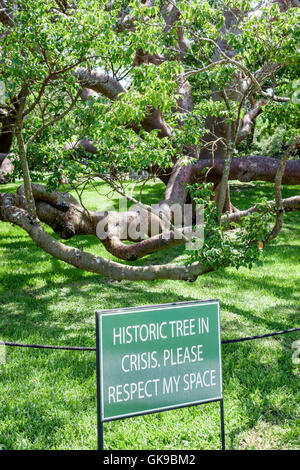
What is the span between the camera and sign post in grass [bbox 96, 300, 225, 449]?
2679mm

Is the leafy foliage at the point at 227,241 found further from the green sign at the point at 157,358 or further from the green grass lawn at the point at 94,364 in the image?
the green sign at the point at 157,358

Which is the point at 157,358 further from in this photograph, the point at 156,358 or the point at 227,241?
the point at 227,241

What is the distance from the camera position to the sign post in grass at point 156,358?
2679 mm

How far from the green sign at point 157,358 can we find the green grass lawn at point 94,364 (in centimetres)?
85

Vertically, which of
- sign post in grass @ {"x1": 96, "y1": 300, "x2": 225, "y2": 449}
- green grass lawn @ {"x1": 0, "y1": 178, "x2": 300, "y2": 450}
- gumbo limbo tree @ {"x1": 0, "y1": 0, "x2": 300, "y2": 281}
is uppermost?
gumbo limbo tree @ {"x1": 0, "y1": 0, "x2": 300, "y2": 281}

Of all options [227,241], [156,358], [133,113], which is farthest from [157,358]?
[133,113]

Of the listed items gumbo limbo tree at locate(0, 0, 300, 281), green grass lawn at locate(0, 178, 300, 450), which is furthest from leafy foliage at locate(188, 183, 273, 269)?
green grass lawn at locate(0, 178, 300, 450)

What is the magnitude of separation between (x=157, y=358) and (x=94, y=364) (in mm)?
2290

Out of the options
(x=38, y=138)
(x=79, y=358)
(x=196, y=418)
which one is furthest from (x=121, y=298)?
(x=196, y=418)

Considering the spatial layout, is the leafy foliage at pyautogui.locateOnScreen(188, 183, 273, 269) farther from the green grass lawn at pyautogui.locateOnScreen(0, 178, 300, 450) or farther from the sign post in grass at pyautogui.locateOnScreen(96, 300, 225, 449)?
the sign post in grass at pyautogui.locateOnScreen(96, 300, 225, 449)

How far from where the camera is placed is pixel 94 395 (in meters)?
4.25

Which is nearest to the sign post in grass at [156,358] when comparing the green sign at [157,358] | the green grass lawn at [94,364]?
the green sign at [157,358]

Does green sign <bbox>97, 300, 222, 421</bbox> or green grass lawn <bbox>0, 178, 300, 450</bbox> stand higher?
green sign <bbox>97, 300, 222, 421</bbox>

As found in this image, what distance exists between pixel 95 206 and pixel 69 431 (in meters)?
10.7
